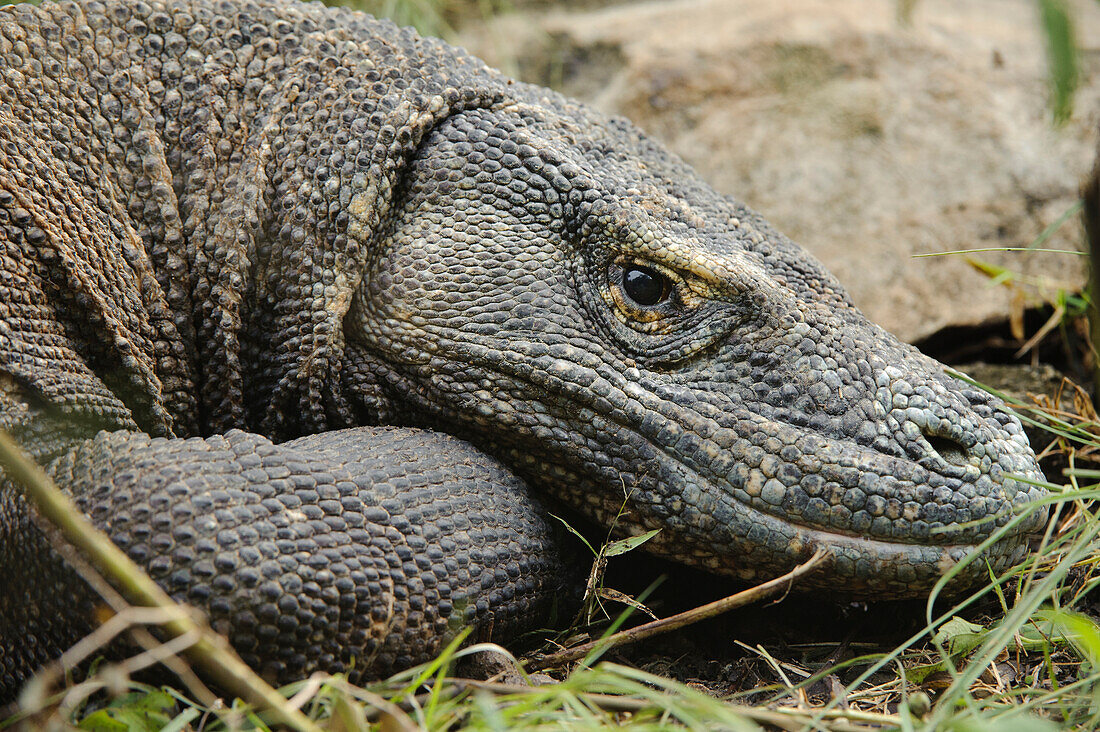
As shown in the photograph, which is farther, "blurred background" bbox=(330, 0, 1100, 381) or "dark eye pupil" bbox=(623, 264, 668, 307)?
"blurred background" bbox=(330, 0, 1100, 381)

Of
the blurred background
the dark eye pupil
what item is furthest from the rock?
the dark eye pupil

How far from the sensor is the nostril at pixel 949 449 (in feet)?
8.97

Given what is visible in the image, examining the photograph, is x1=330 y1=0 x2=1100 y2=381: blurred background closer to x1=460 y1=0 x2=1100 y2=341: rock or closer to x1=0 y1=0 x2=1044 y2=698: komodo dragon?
x1=460 y1=0 x2=1100 y2=341: rock

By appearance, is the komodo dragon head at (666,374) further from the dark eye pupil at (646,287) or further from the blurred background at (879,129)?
the blurred background at (879,129)

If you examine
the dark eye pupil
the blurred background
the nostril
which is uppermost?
the blurred background

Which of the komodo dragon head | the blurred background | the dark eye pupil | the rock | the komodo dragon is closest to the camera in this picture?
the komodo dragon

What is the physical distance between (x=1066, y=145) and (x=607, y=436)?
156 inches

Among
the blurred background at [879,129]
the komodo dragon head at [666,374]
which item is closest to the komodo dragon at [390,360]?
the komodo dragon head at [666,374]

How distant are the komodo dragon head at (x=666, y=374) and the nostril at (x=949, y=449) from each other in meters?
0.01

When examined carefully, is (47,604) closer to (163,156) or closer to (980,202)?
(163,156)

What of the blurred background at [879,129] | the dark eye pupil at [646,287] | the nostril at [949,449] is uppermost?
the blurred background at [879,129]

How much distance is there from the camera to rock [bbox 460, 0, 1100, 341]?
499 cm

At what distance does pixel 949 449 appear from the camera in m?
2.78

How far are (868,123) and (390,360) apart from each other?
3575 millimetres
